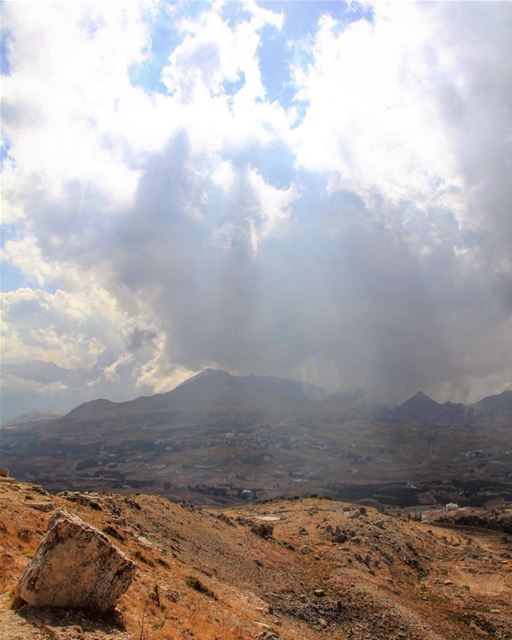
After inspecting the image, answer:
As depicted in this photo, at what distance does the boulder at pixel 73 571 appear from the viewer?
13.9m

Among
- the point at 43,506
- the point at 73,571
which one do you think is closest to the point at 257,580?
the point at 43,506

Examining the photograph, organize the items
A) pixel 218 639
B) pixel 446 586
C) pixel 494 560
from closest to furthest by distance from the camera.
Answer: pixel 218 639 < pixel 446 586 < pixel 494 560

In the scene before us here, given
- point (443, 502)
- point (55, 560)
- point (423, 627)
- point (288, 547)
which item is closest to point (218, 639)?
point (55, 560)

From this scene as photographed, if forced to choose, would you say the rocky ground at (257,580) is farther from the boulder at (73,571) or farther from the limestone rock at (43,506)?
the boulder at (73,571)

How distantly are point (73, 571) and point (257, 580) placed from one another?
78.3ft

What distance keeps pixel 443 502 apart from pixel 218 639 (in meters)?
167

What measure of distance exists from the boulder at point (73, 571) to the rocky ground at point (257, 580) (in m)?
0.50


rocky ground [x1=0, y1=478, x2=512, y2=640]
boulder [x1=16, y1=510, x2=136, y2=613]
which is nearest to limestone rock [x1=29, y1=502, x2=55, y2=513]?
rocky ground [x1=0, y1=478, x2=512, y2=640]

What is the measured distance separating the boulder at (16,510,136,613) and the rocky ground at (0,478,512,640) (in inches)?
19.7

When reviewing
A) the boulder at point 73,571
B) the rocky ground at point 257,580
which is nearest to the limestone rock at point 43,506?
the rocky ground at point 257,580

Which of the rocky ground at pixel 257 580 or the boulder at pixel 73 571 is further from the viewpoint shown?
the rocky ground at pixel 257 580

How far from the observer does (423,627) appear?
30891 mm

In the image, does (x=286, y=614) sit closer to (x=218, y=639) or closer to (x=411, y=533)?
(x=218, y=639)

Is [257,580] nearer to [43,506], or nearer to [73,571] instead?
[43,506]
